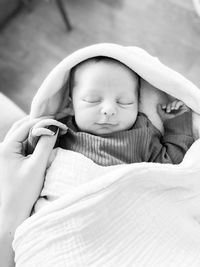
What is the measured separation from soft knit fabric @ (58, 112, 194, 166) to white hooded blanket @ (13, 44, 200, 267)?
0.04m

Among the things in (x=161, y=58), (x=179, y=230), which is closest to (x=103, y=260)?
(x=179, y=230)

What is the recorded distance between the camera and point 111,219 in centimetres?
84

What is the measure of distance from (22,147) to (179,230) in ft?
1.53

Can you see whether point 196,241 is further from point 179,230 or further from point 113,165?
point 113,165

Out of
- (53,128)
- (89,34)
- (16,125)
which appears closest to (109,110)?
(53,128)

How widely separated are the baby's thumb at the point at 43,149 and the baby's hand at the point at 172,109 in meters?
0.33

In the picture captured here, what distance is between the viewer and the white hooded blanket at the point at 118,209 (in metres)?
0.80

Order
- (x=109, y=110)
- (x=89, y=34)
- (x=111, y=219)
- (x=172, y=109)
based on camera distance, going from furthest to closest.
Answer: (x=89, y=34) < (x=172, y=109) < (x=109, y=110) < (x=111, y=219)

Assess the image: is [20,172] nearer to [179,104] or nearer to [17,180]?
[17,180]

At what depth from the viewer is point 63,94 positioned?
1.09 metres

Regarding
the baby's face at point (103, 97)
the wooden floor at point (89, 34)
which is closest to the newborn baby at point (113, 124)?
the baby's face at point (103, 97)

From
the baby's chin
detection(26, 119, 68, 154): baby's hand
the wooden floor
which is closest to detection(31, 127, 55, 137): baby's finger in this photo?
detection(26, 119, 68, 154): baby's hand

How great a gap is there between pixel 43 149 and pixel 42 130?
2.0 inches

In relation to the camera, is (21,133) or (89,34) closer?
(21,133)
